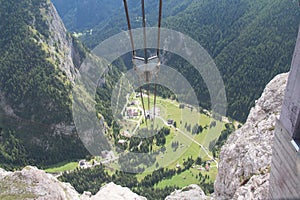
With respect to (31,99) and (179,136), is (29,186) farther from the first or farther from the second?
(31,99)

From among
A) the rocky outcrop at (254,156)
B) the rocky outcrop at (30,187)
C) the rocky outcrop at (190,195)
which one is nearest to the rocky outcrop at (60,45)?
the rocky outcrop at (190,195)

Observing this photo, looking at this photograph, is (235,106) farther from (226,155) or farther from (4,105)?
(226,155)

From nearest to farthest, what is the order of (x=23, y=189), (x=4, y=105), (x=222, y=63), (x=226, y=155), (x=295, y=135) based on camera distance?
1. (x=295, y=135)
2. (x=226, y=155)
3. (x=23, y=189)
4. (x=4, y=105)
5. (x=222, y=63)

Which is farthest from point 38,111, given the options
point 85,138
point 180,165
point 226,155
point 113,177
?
point 226,155

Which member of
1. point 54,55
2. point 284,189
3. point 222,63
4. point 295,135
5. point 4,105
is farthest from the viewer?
point 222,63

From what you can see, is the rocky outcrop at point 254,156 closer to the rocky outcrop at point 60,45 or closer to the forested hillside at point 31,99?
the forested hillside at point 31,99
